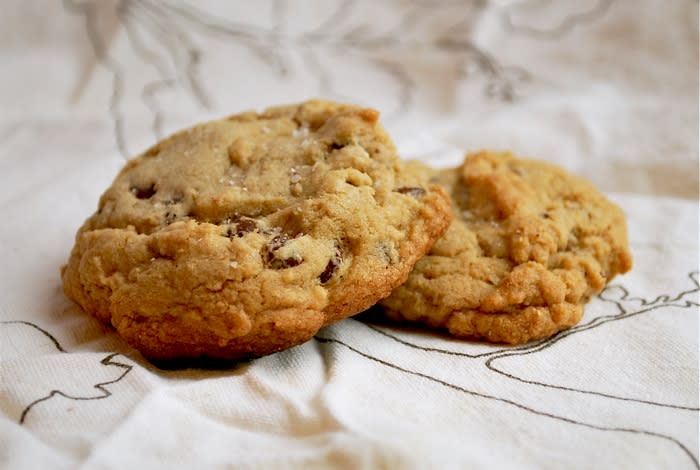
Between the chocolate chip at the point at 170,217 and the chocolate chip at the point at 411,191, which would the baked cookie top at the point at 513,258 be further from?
the chocolate chip at the point at 170,217

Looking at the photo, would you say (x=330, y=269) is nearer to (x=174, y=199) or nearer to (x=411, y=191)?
(x=411, y=191)

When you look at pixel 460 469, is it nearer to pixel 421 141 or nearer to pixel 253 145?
pixel 253 145

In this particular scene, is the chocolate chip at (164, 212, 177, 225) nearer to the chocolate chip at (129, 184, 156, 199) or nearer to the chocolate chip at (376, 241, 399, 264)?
the chocolate chip at (129, 184, 156, 199)

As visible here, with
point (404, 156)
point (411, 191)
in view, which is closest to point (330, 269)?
point (411, 191)

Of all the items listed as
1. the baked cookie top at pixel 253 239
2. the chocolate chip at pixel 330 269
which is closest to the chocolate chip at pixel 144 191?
the baked cookie top at pixel 253 239

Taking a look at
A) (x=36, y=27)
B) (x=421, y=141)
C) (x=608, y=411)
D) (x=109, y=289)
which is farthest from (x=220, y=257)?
(x=36, y=27)

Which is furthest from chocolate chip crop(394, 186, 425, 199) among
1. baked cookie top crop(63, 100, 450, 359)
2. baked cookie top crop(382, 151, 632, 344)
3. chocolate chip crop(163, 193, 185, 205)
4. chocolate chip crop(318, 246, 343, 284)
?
chocolate chip crop(163, 193, 185, 205)
